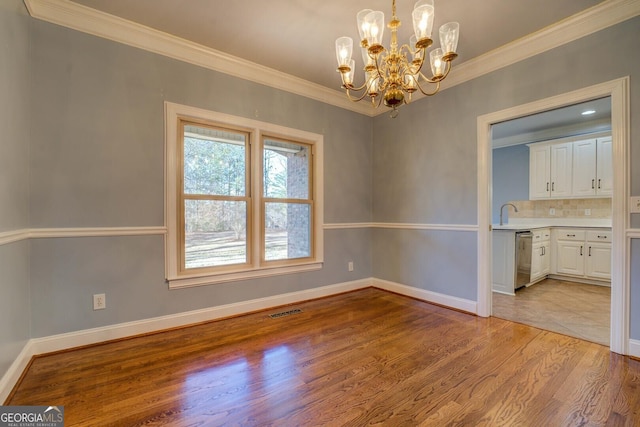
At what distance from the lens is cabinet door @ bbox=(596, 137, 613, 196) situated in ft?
14.2

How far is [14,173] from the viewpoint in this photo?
1.79 metres

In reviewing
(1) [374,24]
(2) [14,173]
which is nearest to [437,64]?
(1) [374,24]

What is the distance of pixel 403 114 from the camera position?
147 inches

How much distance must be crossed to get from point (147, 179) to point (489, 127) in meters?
3.37

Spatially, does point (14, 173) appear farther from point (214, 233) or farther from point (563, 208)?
point (563, 208)

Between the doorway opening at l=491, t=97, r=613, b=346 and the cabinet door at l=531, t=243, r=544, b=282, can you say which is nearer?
the doorway opening at l=491, t=97, r=613, b=346

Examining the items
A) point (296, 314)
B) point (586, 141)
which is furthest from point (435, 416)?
point (586, 141)

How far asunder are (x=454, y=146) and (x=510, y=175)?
10.5 feet

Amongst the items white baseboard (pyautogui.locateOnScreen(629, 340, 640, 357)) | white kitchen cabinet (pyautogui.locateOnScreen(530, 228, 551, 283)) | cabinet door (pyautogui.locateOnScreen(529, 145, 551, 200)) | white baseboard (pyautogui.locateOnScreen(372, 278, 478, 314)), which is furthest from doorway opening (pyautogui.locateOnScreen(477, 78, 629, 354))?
cabinet door (pyautogui.locateOnScreen(529, 145, 551, 200))

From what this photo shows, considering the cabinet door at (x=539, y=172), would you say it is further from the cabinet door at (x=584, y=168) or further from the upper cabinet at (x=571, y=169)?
the cabinet door at (x=584, y=168)

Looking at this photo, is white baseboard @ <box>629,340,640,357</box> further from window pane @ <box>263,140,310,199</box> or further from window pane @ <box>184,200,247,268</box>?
window pane @ <box>184,200,247,268</box>

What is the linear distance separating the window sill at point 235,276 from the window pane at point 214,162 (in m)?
0.83

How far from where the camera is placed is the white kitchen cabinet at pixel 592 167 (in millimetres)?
4352

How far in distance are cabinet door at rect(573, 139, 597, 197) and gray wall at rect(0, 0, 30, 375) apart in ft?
22.0
